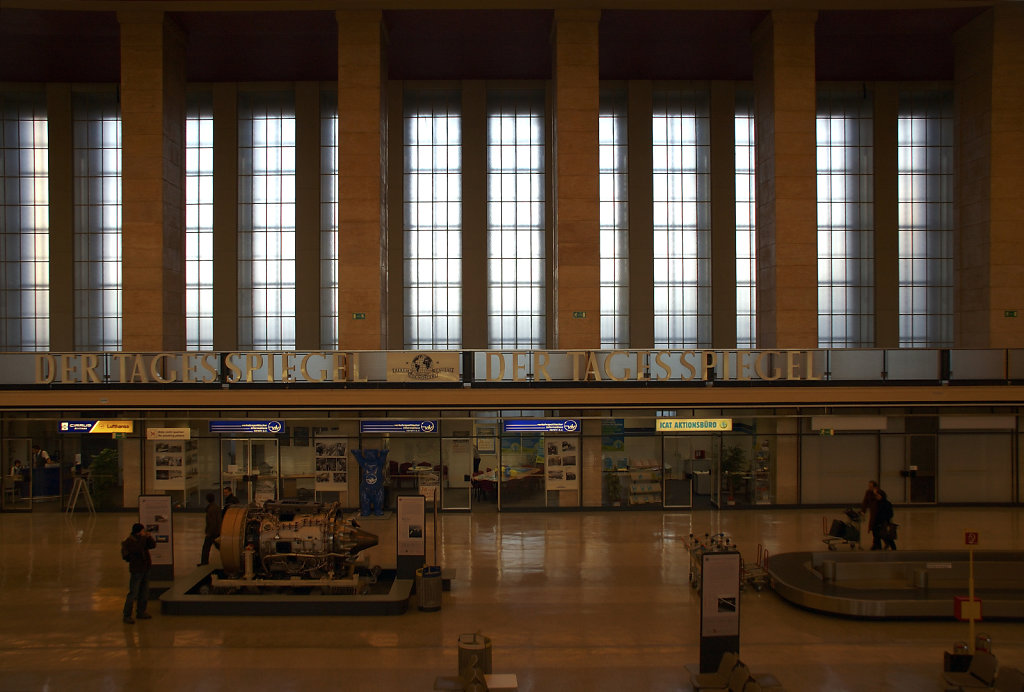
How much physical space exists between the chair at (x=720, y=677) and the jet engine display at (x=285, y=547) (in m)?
6.26

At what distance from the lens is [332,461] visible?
1997 cm

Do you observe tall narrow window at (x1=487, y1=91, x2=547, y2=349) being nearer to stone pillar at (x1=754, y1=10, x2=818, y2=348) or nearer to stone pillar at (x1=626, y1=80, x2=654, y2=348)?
stone pillar at (x1=626, y1=80, x2=654, y2=348)

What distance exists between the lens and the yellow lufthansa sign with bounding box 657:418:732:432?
17922 mm

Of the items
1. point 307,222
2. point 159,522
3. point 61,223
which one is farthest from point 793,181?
point 61,223

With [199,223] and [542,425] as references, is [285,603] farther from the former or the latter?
[199,223]

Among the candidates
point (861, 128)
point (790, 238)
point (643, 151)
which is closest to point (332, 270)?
point (643, 151)

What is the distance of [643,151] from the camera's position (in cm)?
2509

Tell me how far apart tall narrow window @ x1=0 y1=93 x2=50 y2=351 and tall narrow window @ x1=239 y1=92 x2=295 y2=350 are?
23.4ft

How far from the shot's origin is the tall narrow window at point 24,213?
25.4 meters

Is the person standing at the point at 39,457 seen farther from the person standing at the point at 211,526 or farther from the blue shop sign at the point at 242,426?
the person standing at the point at 211,526

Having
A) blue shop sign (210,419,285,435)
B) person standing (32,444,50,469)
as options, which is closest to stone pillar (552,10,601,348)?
blue shop sign (210,419,285,435)

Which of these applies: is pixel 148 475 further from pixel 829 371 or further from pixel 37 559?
pixel 829 371

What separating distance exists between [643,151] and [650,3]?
5688 millimetres

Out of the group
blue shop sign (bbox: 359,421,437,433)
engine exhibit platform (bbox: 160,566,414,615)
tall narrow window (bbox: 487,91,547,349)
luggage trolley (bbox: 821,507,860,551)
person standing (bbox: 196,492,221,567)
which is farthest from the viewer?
tall narrow window (bbox: 487,91,547,349)
